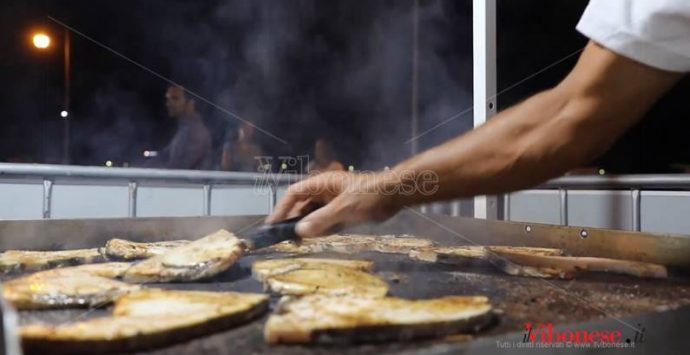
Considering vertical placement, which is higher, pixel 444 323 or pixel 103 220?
pixel 103 220

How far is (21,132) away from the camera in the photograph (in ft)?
21.1

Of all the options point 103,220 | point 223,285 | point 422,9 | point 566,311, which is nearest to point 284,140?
point 422,9

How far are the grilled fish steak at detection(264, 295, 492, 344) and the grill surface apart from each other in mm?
18

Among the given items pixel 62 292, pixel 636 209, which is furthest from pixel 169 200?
pixel 636 209

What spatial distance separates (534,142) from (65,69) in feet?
21.2

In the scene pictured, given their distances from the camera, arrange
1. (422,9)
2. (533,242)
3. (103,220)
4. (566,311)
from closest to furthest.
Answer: (566,311)
(533,242)
(103,220)
(422,9)

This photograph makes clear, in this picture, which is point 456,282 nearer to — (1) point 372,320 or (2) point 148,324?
(1) point 372,320

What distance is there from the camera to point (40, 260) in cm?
138

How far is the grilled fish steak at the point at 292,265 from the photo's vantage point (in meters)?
1.21

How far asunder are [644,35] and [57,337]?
1.14 metres

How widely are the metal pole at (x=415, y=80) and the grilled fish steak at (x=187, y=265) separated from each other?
9.34ft

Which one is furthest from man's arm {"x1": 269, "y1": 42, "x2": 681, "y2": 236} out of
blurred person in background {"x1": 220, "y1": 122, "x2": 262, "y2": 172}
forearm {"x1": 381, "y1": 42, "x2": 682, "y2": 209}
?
blurred person in background {"x1": 220, "y1": 122, "x2": 262, "y2": 172}

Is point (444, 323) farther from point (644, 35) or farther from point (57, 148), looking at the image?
point (57, 148)

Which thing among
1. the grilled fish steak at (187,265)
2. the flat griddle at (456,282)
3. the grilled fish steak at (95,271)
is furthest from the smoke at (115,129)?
the grilled fish steak at (187,265)
